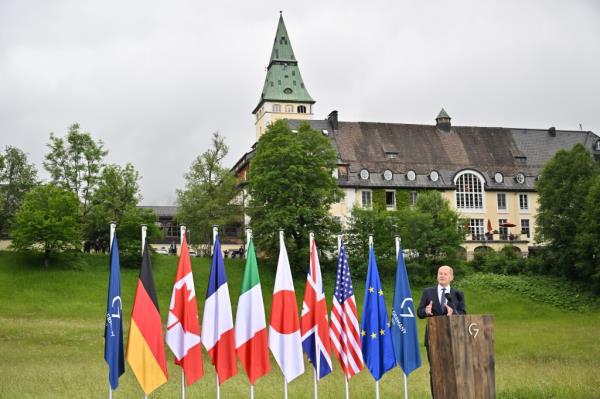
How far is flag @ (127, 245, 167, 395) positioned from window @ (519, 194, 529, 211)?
70765 millimetres

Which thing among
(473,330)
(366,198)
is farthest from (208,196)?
(473,330)

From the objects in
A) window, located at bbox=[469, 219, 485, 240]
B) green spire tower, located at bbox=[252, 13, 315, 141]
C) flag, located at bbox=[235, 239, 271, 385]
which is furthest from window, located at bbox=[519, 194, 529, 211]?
flag, located at bbox=[235, 239, 271, 385]

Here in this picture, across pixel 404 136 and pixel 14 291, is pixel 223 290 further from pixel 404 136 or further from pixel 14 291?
pixel 404 136

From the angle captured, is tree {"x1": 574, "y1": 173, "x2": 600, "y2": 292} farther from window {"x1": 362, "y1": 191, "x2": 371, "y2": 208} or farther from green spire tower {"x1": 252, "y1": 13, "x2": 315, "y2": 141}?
green spire tower {"x1": 252, "y1": 13, "x2": 315, "y2": 141}

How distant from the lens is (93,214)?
6338cm

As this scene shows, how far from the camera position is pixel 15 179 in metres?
72.7

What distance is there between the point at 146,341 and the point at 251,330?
2.34 metres

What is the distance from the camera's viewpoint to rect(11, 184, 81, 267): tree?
54.4m

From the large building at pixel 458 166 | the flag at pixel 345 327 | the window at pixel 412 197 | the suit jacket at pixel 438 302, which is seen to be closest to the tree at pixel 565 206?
the large building at pixel 458 166

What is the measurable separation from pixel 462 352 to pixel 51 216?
51.5m

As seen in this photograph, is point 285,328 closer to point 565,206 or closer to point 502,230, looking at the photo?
point 565,206

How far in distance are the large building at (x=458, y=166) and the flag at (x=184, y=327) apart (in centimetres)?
5920

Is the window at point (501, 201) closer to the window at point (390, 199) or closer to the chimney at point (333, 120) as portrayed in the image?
the window at point (390, 199)

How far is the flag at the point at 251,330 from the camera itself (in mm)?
16484
